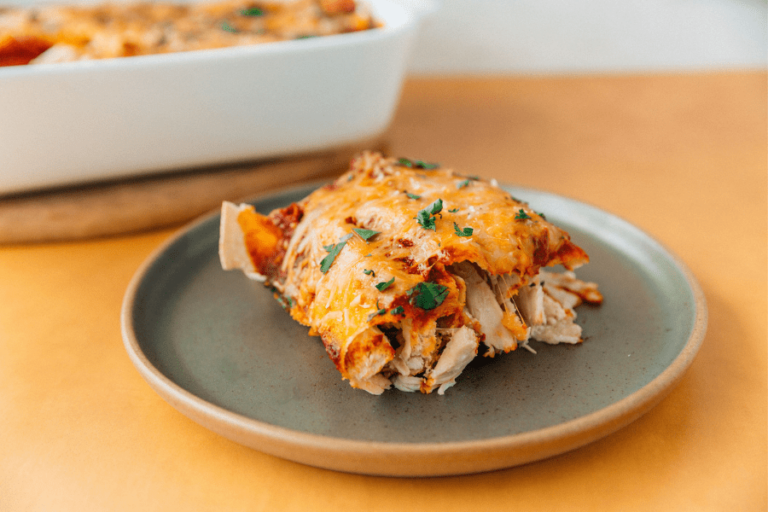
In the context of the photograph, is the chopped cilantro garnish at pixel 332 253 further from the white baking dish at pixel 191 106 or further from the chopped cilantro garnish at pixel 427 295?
the white baking dish at pixel 191 106

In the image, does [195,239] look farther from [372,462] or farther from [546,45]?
[546,45]

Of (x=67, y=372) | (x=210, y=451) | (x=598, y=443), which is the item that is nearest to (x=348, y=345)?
(x=210, y=451)

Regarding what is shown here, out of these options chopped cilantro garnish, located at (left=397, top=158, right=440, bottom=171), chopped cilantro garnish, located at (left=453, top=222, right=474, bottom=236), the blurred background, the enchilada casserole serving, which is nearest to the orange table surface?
the enchilada casserole serving

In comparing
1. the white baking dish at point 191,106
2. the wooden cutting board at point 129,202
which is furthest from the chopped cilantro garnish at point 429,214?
the wooden cutting board at point 129,202

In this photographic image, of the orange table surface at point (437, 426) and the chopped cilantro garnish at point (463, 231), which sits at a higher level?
the chopped cilantro garnish at point (463, 231)

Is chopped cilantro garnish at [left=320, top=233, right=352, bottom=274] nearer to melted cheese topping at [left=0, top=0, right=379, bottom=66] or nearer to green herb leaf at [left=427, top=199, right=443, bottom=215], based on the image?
green herb leaf at [left=427, top=199, right=443, bottom=215]

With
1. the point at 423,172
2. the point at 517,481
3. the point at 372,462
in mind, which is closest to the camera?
the point at 372,462
